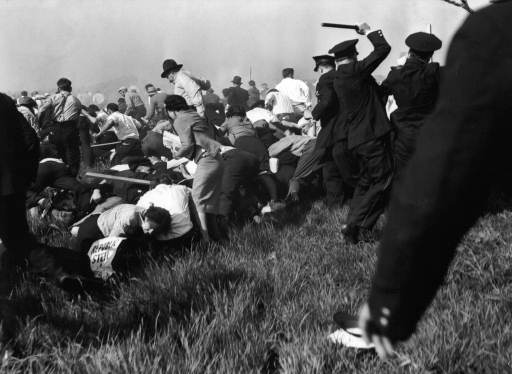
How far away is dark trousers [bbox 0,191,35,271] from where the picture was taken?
3.54 m

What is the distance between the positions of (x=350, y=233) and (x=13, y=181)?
116 inches

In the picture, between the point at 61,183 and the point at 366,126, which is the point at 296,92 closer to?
Answer: the point at 61,183

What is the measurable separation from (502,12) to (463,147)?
313mm

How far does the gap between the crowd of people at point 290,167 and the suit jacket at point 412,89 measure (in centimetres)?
1

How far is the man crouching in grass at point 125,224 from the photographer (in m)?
5.27

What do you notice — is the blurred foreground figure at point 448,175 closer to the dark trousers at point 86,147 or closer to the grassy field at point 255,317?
the grassy field at point 255,317

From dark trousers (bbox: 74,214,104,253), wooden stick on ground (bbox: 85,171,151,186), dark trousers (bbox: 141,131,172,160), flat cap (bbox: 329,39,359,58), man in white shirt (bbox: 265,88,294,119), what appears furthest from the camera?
man in white shirt (bbox: 265,88,294,119)

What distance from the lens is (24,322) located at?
3.38 metres

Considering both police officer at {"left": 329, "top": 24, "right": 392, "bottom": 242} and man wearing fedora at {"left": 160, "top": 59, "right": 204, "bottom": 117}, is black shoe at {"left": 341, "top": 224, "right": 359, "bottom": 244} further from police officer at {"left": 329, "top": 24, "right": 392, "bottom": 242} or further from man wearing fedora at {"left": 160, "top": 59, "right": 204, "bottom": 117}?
man wearing fedora at {"left": 160, "top": 59, "right": 204, "bottom": 117}

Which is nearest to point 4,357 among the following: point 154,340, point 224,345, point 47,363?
point 47,363

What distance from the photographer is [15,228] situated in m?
3.65

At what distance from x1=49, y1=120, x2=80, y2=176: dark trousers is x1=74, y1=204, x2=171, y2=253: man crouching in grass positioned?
528 centimetres

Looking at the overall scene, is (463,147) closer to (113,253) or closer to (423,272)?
(423,272)

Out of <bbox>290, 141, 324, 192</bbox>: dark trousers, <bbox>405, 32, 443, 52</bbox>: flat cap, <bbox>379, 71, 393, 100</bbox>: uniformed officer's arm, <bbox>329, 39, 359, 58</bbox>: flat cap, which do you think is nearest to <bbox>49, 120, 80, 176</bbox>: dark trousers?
<bbox>290, 141, 324, 192</bbox>: dark trousers
